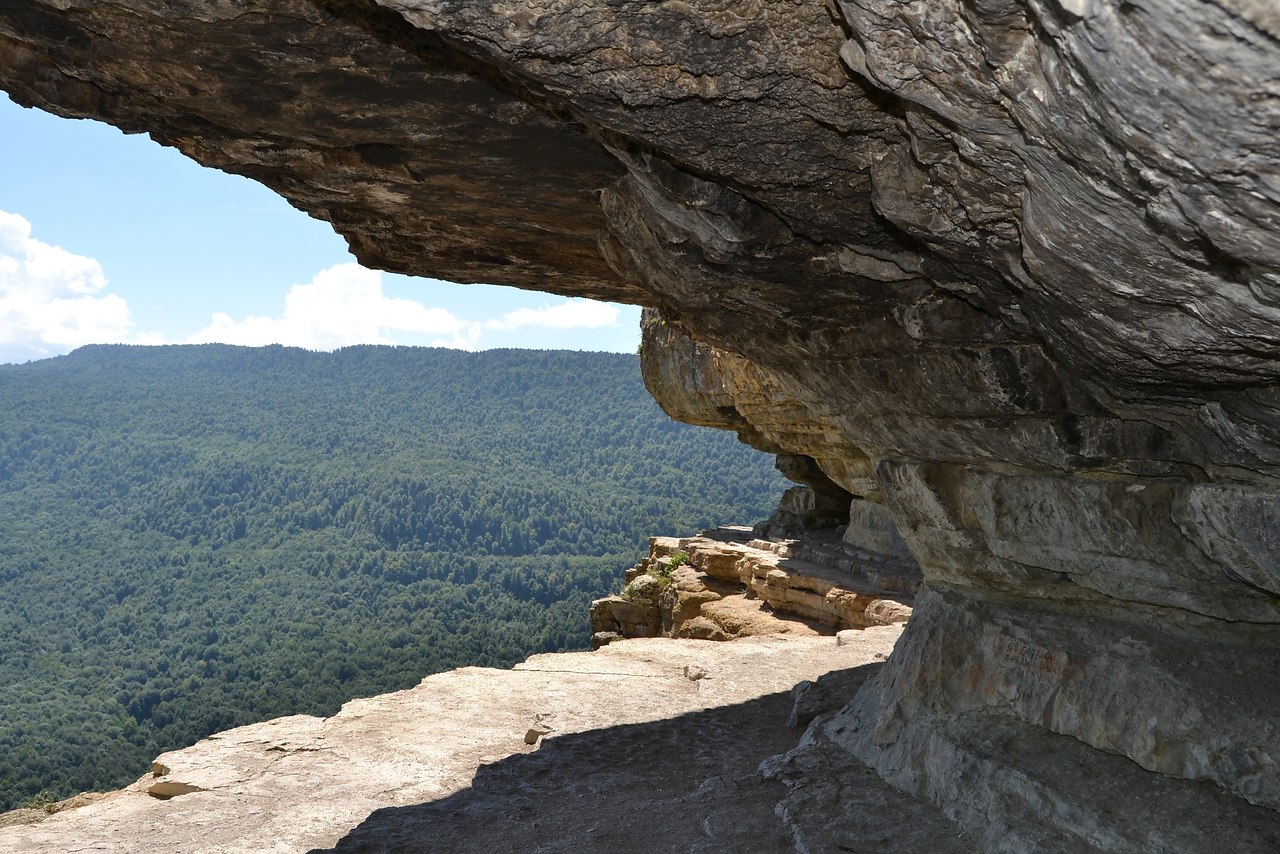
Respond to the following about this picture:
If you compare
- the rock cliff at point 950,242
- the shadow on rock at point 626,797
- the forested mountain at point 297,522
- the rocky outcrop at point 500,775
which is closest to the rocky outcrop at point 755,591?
the rocky outcrop at point 500,775

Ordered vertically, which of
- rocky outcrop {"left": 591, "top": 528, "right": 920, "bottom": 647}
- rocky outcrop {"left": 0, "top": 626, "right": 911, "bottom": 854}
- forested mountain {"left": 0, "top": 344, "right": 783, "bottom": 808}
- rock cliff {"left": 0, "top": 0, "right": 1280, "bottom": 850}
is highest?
rock cliff {"left": 0, "top": 0, "right": 1280, "bottom": 850}

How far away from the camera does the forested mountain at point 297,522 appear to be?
39.0 metres

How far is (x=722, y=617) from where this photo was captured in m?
15.8

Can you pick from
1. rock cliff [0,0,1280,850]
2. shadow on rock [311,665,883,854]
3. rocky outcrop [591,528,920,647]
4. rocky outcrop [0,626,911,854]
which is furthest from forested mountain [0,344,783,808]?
rock cliff [0,0,1280,850]

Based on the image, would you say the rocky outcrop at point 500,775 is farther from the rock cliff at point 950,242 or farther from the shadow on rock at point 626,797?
the rock cliff at point 950,242

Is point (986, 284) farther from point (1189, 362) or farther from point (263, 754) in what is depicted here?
point (263, 754)

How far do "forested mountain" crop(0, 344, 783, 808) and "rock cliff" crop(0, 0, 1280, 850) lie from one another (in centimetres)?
2479

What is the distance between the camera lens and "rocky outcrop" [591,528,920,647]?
14172 mm

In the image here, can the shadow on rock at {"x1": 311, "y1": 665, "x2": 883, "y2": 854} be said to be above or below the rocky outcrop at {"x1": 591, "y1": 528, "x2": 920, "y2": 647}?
above

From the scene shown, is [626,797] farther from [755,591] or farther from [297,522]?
[297,522]

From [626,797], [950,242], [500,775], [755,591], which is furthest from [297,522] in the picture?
[950,242]

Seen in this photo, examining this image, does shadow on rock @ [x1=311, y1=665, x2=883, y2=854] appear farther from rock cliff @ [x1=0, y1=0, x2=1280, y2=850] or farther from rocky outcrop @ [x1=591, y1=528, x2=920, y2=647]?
rocky outcrop @ [x1=591, y1=528, x2=920, y2=647]

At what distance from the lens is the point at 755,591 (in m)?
16.5

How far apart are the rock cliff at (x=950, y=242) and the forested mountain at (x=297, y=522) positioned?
2479 centimetres
